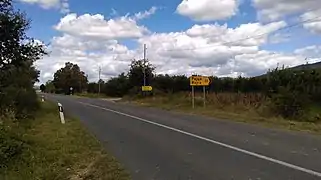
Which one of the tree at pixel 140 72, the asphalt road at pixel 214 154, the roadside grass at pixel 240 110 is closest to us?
the asphalt road at pixel 214 154

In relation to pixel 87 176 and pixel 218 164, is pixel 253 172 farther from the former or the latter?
pixel 87 176

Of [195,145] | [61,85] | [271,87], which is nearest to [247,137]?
[195,145]

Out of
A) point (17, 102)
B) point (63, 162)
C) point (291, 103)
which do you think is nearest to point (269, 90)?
point (291, 103)

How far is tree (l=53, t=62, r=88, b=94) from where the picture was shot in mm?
125688

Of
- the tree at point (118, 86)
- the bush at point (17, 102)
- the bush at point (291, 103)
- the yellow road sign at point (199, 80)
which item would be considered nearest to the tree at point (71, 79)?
the tree at point (118, 86)

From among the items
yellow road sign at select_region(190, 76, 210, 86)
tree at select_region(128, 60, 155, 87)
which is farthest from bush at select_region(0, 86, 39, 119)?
tree at select_region(128, 60, 155, 87)

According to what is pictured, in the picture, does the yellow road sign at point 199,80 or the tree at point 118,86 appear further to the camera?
the tree at point 118,86

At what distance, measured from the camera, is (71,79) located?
413 feet

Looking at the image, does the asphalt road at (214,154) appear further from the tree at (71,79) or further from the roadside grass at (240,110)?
the tree at (71,79)

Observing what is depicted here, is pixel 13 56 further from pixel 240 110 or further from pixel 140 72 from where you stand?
pixel 140 72

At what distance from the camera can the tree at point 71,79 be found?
4948 inches

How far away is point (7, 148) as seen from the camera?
10141 mm

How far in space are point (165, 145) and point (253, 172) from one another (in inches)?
170

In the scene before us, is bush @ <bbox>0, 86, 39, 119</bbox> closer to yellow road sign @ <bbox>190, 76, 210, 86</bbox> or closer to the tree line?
the tree line
